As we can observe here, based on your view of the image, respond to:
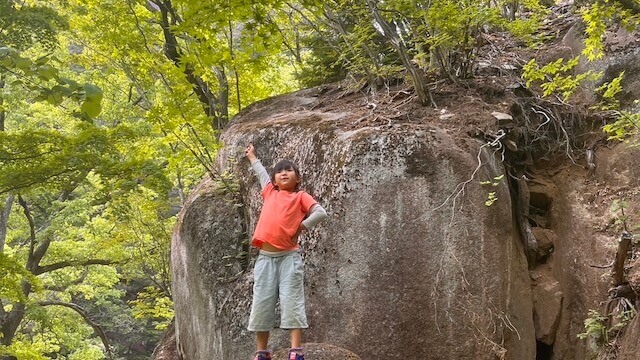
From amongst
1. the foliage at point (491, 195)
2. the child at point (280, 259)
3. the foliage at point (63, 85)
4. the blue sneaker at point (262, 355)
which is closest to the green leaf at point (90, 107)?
the foliage at point (63, 85)

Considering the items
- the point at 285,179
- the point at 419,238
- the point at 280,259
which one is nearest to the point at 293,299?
the point at 280,259

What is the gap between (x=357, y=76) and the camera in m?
9.16

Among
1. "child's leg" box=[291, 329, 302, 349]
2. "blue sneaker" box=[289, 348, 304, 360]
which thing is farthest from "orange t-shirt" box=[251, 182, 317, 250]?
"blue sneaker" box=[289, 348, 304, 360]

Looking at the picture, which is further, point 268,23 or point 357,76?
point 357,76

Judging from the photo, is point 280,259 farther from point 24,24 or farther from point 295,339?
point 24,24

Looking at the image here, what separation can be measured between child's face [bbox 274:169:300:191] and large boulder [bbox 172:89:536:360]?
1.24 metres

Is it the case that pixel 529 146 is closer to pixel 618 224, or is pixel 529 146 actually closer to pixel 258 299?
pixel 618 224

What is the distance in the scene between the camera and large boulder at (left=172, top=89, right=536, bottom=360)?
589 cm

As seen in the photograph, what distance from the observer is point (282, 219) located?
5.09 metres

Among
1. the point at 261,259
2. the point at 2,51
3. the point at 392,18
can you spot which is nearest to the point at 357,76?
the point at 392,18

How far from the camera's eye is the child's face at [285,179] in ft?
17.3

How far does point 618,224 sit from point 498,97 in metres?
2.41

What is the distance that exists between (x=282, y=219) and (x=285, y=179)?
0.43 m

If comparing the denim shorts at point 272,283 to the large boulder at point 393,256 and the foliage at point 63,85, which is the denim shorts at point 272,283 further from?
the foliage at point 63,85
